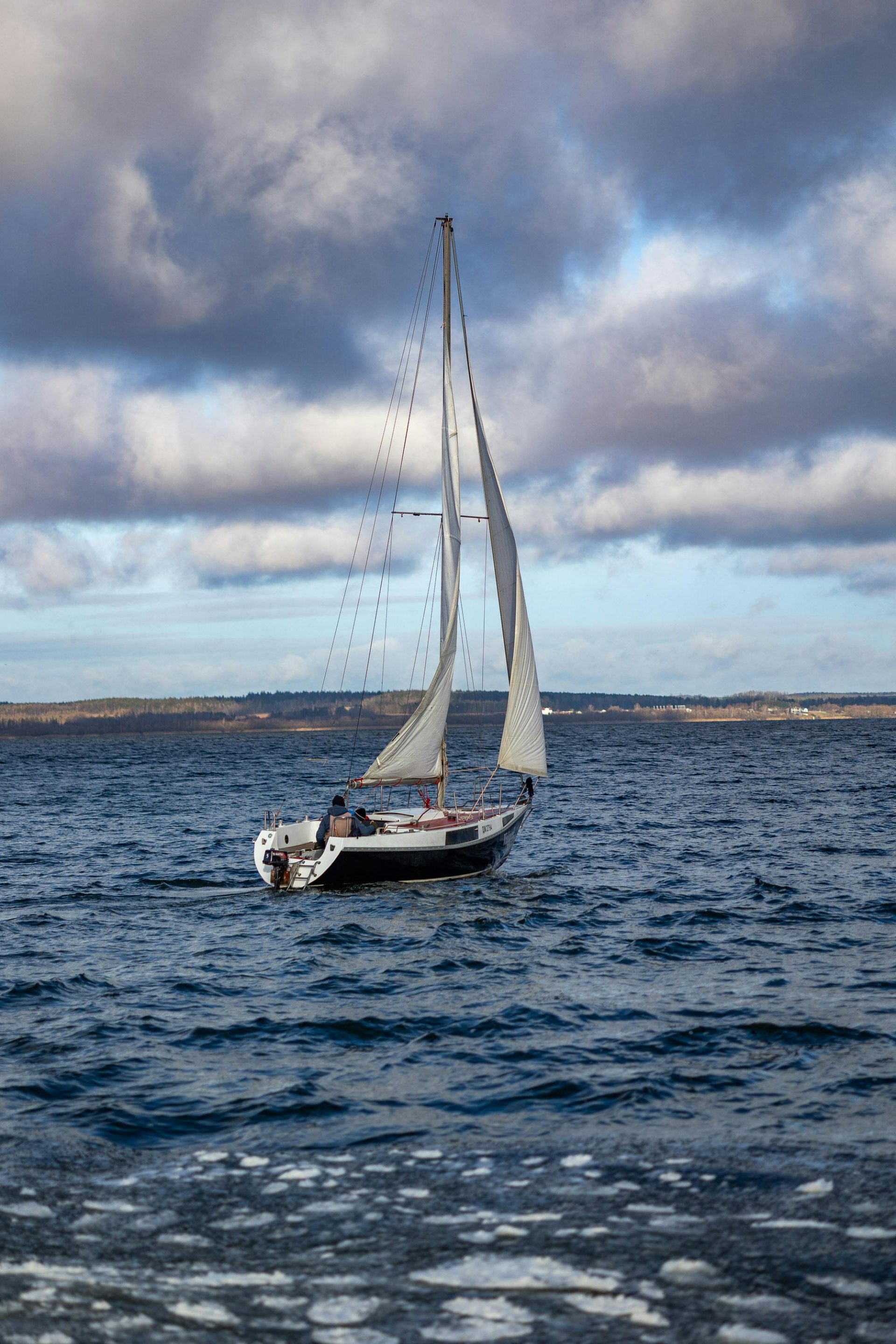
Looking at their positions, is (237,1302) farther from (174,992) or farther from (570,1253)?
(174,992)

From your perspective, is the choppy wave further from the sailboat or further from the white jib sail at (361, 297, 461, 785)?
the white jib sail at (361, 297, 461, 785)

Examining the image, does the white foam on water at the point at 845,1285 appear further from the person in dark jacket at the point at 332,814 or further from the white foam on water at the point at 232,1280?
the person in dark jacket at the point at 332,814

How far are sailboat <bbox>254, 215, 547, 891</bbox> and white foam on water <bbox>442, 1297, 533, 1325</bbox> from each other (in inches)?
701

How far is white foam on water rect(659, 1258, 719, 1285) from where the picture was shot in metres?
6.95

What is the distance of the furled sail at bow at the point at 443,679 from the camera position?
85.4ft

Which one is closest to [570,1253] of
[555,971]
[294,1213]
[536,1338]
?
[536,1338]

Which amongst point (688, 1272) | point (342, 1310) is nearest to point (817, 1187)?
point (688, 1272)

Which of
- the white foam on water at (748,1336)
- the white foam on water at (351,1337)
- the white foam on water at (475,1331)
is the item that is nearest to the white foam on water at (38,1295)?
the white foam on water at (351,1337)

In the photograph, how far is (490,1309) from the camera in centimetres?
662

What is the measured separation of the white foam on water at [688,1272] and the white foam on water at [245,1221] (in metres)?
2.98

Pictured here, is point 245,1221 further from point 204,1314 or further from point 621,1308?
point 621,1308

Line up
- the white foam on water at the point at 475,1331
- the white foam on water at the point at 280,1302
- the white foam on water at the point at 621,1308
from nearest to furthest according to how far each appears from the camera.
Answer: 1. the white foam on water at the point at 475,1331
2. the white foam on water at the point at 621,1308
3. the white foam on water at the point at 280,1302

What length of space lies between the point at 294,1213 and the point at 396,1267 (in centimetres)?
127

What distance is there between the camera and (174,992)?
16031 millimetres
